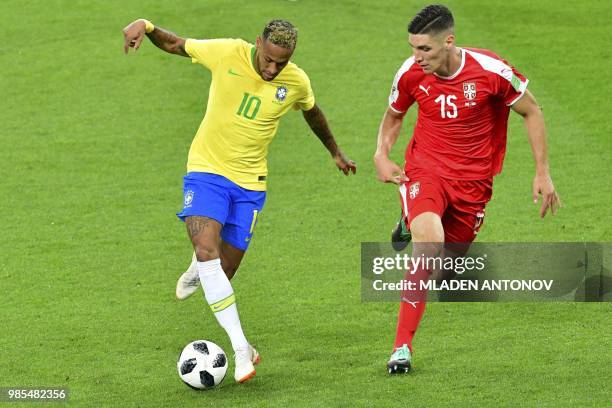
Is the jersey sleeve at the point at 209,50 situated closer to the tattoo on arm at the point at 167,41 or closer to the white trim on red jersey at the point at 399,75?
the tattoo on arm at the point at 167,41

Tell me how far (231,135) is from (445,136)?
1432 mm

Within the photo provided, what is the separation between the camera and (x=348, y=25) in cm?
1805

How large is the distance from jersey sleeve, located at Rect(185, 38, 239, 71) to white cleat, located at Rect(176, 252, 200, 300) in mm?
1506

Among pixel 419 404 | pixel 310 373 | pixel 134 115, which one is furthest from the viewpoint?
pixel 134 115

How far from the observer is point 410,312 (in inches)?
326

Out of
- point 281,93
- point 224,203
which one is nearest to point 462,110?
point 281,93

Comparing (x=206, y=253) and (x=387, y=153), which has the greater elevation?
(x=387, y=153)

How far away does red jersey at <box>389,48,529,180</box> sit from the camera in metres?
8.30

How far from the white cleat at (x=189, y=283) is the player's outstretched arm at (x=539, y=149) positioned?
2555 millimetres

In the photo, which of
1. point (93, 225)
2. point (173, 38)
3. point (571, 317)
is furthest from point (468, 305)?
point (93, 225)

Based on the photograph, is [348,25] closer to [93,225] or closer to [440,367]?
[93,225]

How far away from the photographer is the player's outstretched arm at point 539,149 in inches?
323

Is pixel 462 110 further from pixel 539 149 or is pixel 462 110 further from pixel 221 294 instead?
pixel 221 294

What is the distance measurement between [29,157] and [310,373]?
21.9 ft
